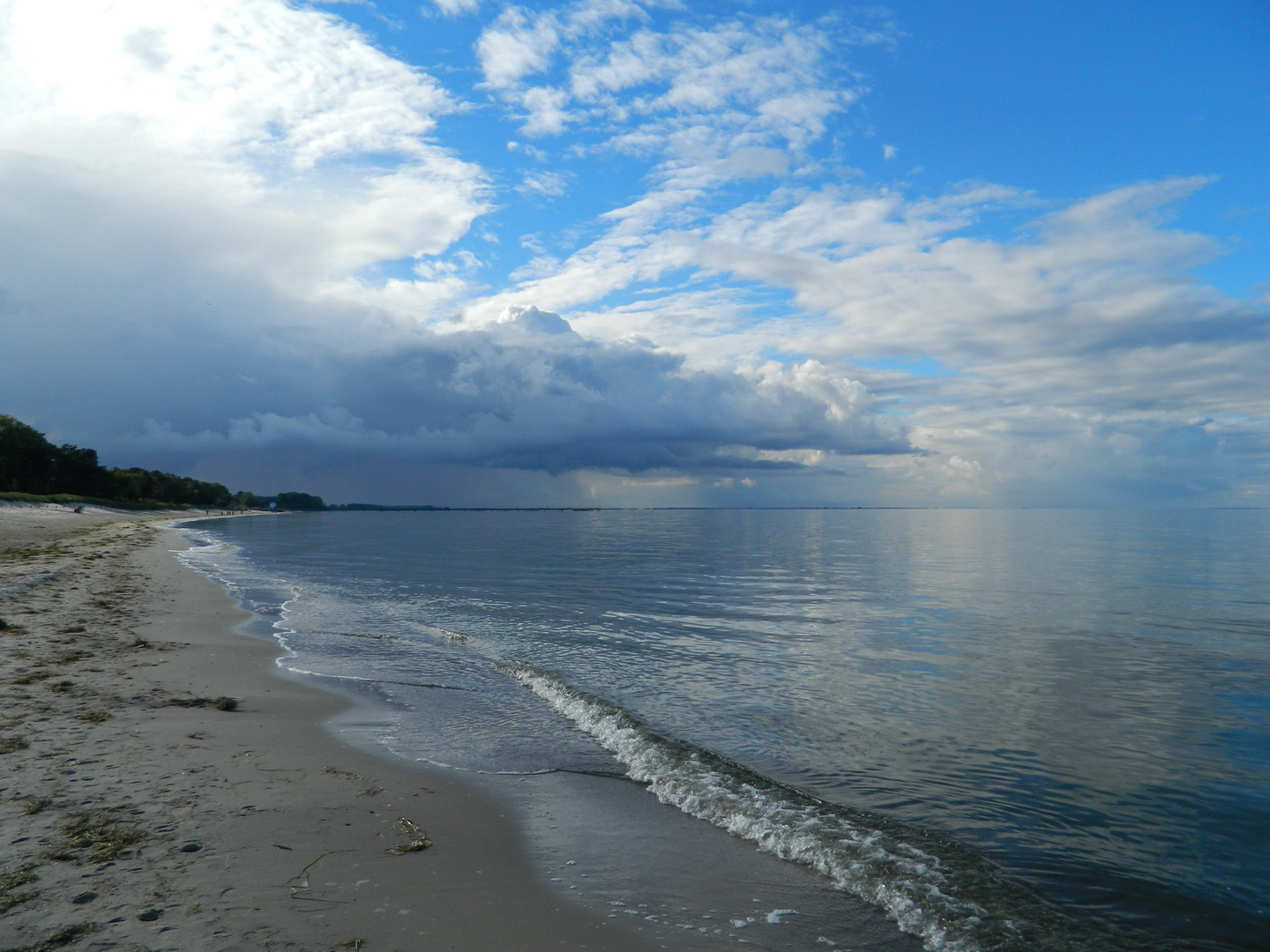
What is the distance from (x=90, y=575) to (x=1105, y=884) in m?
36.8

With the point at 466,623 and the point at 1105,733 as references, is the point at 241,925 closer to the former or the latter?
the point at 1105,733

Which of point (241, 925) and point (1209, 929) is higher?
point (241, 925)

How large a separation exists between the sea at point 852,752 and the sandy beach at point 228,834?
0.72m

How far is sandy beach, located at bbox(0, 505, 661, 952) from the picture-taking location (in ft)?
18.2

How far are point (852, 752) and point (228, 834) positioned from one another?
9.03 metres

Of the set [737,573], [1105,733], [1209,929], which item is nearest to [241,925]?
[1209,929]

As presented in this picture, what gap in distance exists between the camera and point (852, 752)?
442 inches

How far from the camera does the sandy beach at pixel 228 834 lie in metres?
5.56

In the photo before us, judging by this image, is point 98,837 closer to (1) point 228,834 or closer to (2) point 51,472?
(1) point 228,834

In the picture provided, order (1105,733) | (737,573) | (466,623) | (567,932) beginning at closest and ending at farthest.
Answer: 1. (567,932)
2. (1105,733)
3. (466,623)
4. (737,573)

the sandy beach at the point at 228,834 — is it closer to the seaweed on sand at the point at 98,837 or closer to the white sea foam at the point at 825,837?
the seaweed on sand at the point at 98,837

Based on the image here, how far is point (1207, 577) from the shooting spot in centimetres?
3834

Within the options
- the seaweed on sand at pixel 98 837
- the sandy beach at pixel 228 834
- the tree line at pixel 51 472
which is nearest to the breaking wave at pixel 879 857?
the sandy beach at pixel 228 834

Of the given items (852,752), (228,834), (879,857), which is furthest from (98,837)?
(852,752)
